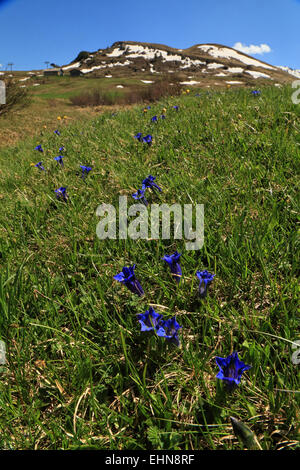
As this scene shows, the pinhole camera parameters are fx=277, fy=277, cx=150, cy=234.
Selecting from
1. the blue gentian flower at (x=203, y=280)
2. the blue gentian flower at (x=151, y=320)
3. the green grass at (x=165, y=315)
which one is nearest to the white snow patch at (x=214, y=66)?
the green grass at (x=165, y=315)

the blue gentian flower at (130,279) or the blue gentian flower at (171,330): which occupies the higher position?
the blue gentian flower at (130,279)

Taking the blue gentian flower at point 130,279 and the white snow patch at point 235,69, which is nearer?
the blue gentian flower at point 130,279

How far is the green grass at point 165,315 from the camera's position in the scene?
56.6 inches

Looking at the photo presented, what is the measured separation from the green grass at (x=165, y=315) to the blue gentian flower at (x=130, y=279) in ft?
0.31

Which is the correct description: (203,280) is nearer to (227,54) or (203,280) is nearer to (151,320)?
(151,320)

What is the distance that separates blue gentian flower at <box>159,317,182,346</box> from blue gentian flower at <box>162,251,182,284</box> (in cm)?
46

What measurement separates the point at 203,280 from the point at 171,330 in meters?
0.40

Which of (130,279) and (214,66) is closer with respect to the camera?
(130,279)

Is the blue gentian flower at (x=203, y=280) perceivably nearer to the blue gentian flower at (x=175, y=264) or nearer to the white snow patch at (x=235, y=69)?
the blue gentian flower at (x=175, y=264)

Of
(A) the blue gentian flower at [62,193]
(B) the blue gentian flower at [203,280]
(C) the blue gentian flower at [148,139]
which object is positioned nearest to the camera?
(B) the blue gentian flower at [203,280]

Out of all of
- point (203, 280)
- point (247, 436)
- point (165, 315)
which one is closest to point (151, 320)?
point (165, 315)

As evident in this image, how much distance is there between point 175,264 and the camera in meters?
1.99

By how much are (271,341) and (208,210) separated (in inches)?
53.6
